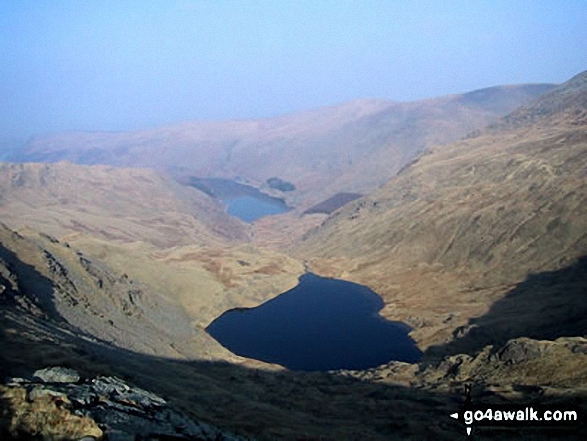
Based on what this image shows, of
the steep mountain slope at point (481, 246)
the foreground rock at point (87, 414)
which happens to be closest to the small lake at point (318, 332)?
the steep mountain slope at point (481, 246)

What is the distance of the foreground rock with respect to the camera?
22.8 m

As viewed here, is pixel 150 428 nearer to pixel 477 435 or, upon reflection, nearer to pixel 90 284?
pixel 477 435

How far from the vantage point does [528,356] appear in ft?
199

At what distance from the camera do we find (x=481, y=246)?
443ft

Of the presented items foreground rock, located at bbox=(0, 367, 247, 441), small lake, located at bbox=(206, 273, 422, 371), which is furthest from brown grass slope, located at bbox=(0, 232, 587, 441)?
small lake, located at bbox=(206, 273, 422, 371)

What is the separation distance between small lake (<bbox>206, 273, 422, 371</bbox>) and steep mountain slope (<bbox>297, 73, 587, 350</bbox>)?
208 inches

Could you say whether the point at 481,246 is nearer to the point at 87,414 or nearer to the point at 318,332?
the point at 318,332

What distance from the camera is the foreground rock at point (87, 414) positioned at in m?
22.8

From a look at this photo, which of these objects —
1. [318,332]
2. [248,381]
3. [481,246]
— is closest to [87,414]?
[248,381]

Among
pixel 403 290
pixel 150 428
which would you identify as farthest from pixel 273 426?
pixel 403 290

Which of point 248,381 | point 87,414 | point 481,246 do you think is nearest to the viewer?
point 87,414

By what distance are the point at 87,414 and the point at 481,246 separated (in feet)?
406

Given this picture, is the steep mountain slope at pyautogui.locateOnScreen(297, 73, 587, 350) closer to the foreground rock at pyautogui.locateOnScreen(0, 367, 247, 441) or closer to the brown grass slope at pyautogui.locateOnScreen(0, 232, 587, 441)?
A: the brown grass slope at pyautogui.locateOnScreen(0, 232, 587, 441)

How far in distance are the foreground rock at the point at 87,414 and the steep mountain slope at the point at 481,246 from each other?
6529 cm
